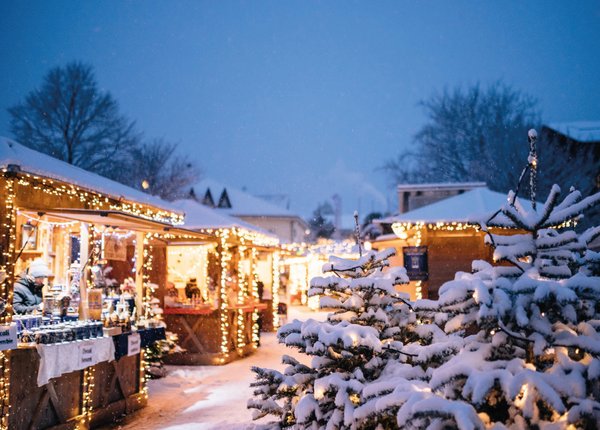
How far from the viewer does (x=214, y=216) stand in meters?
15.9

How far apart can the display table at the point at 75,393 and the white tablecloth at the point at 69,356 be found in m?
0.04

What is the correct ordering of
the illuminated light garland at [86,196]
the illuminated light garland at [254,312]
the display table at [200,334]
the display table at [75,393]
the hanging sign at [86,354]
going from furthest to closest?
the illuminated light garland at [254,312]
the display table at [200,334]
the hanging sign at [86,354]
the illuminated light garland at [86,196]
the display table at [75,393]

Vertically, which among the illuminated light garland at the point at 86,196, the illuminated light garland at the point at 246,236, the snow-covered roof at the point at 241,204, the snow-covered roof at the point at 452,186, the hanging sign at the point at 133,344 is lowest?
the hanging sign at the point at 133,344

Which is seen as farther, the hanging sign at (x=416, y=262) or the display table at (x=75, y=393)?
the hanging sign at (x=416, y=262)

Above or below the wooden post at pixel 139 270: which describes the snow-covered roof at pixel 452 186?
above

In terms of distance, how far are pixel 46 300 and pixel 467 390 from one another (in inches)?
274

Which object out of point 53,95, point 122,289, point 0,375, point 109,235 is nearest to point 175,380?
point 122,289

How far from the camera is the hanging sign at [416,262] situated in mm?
14328

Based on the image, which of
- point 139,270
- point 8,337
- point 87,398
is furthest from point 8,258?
point 139,270

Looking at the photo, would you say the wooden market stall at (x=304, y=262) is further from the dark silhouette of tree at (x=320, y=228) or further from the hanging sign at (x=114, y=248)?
the dark silhouette of tree at (x=320, y=228)

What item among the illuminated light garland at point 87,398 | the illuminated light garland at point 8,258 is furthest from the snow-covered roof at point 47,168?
the illuminated light garland at point 87,398

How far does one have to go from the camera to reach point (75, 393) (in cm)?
789

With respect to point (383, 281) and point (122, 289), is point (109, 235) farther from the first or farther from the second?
point (383, 281)

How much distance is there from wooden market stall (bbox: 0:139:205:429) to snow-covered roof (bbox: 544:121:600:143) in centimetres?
2560
